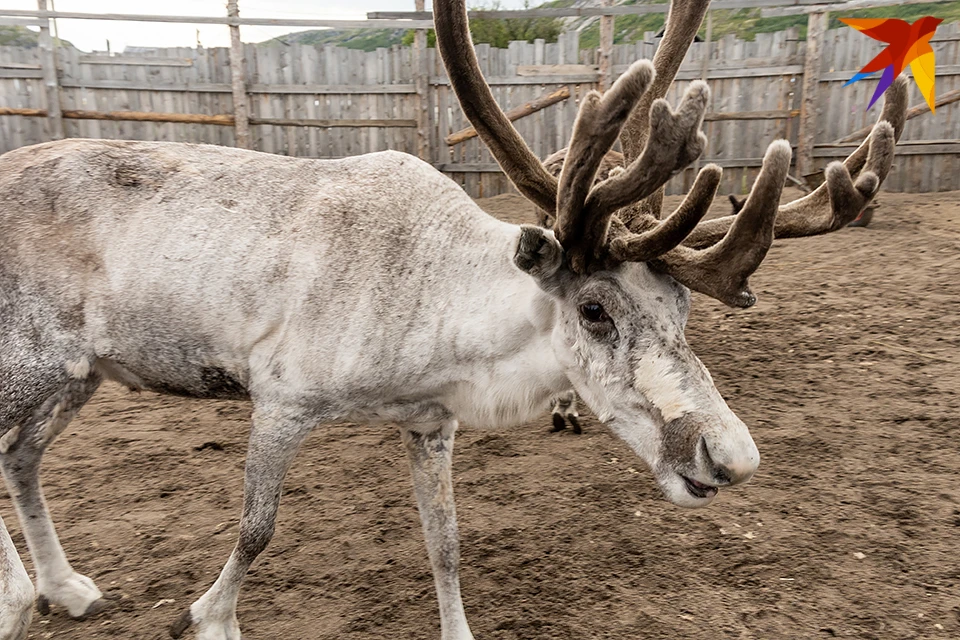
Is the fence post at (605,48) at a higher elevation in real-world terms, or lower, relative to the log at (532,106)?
higher

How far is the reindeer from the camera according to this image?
206 centimetres

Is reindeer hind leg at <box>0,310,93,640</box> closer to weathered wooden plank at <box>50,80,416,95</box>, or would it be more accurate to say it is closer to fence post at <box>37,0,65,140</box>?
weathered wooden plank at <box>50,80,416,95</box>

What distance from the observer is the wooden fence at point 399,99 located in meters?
10.8

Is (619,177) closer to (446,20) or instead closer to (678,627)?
(446,20)

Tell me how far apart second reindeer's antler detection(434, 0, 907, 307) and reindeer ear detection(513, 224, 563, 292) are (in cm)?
6

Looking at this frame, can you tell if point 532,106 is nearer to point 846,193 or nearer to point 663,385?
point 846,193

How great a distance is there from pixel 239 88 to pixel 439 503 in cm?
989

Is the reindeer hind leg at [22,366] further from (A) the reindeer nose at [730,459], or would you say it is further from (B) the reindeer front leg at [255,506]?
(A) the reindeer nose at [730,459]

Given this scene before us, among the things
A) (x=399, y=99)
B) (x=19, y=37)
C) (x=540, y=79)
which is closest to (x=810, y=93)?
(x=540, y=79)

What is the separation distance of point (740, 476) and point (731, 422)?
0.14m

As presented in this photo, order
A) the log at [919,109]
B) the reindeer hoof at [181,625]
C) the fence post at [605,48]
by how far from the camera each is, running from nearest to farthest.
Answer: the reindeer hoof at [181,625]
the log at [919,109]
the fence post at [605,48]

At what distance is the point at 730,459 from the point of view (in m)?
1.83

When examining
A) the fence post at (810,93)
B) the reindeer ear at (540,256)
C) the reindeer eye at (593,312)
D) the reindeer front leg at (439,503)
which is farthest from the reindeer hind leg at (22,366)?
the fence post at (810,93)

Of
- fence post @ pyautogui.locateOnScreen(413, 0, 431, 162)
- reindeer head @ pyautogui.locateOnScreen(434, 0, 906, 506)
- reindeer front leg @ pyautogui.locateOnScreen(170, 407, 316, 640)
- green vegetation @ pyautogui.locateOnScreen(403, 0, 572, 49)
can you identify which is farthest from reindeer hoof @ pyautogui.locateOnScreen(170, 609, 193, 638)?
green vegetation @ pyautogui.locateOnScreen(403, 0, 572, 49)
